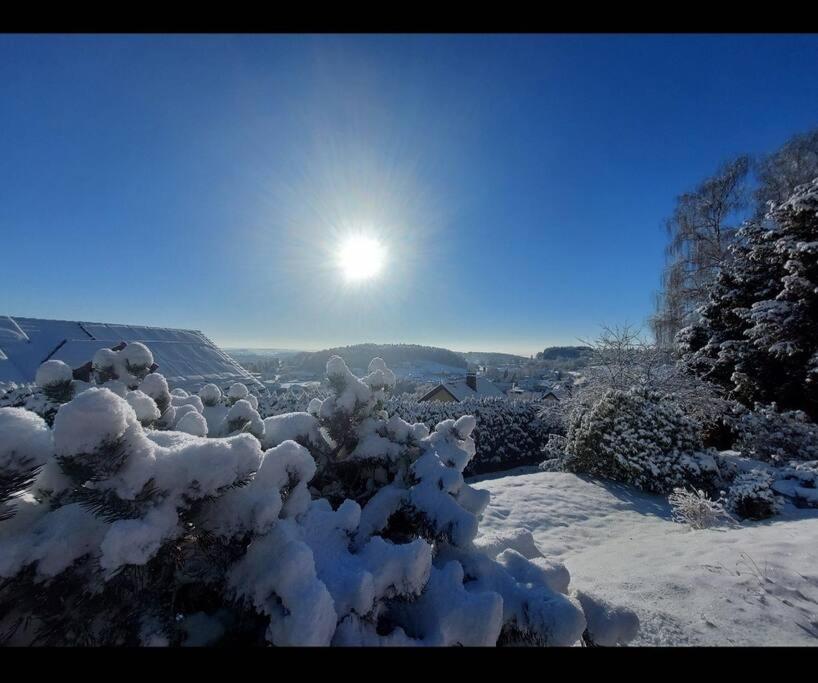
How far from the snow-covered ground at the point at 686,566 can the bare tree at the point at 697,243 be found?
12049mm

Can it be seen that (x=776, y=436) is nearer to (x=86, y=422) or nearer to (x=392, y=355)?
(x=86, y=422)

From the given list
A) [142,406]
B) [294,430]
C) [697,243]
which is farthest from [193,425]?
[697,243]

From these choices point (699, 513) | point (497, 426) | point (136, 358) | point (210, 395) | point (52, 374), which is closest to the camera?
point (52, 374)

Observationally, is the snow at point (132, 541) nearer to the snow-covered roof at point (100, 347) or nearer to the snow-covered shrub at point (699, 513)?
the snow-covered shrub at point (699, 513)

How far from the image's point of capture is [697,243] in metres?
15.3

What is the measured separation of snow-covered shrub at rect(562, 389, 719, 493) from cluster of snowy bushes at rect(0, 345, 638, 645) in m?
5.82

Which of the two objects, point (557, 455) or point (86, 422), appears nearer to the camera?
point (86, 422)

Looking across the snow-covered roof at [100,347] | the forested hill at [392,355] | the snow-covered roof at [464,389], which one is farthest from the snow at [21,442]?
the forested hill at [392,355]

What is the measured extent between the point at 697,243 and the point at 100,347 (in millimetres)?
22542

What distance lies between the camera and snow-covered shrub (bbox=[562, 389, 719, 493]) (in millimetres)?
6184
